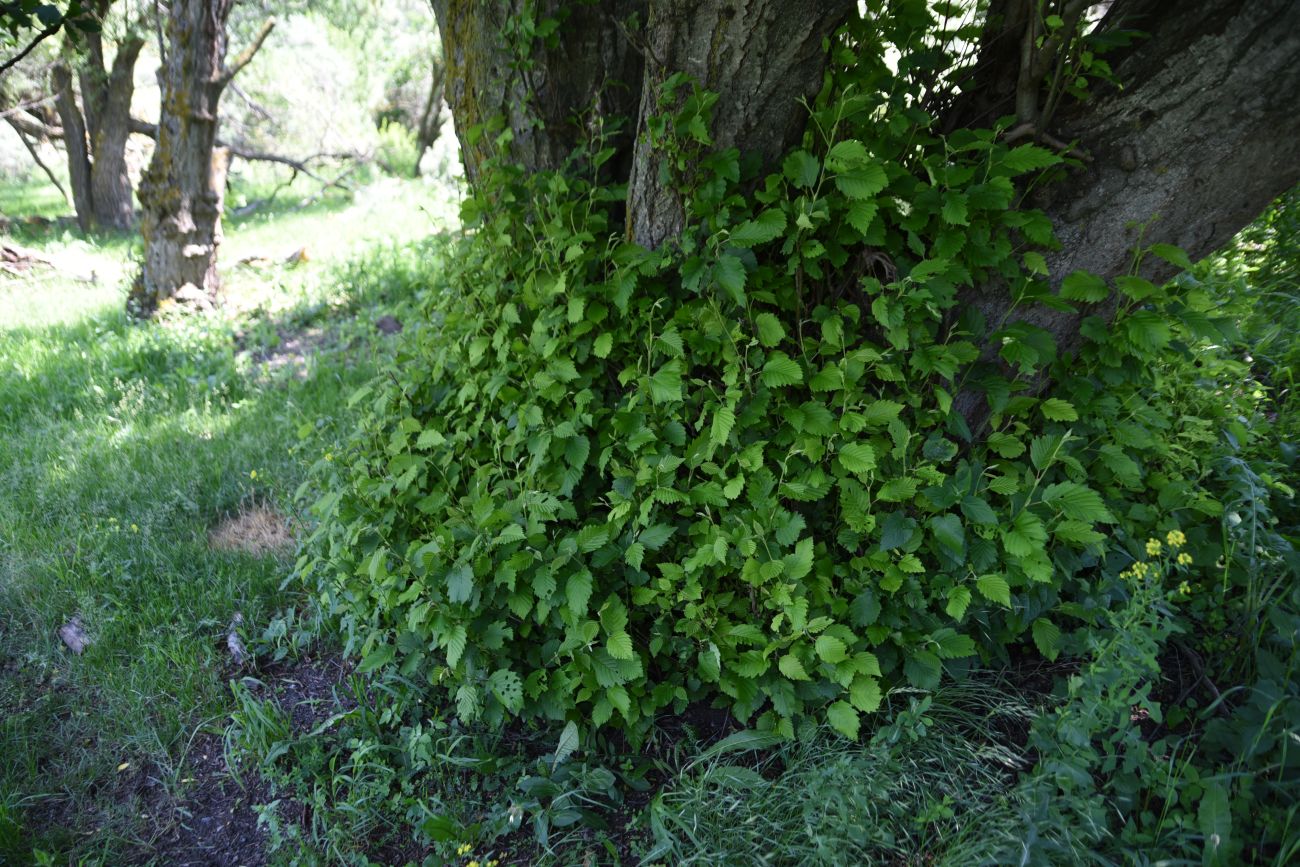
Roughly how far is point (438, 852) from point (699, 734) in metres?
0.90

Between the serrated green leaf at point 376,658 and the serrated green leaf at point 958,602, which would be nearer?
the serrated green leaf at point 958,602

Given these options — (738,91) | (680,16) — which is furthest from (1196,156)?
(680,16)

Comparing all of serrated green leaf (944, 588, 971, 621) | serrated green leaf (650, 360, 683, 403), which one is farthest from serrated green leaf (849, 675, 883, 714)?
serrated green leaf (650, 360, 683, 403)

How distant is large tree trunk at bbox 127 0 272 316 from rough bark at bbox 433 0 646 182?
496cm

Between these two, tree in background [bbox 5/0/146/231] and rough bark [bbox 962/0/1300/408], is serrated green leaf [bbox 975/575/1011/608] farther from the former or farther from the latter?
tree in background [bbox 5/0/146/231]

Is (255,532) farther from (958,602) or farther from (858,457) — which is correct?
(958,602)

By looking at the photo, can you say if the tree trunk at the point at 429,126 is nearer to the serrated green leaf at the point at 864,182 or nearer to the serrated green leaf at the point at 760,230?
the serrated green leaf at the point at 760,230

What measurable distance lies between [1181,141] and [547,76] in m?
2.10

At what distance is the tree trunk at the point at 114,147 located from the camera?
11.2 metres

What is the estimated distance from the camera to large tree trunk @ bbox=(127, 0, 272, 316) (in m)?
6.80

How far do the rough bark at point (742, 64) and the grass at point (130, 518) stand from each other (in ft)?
5.42

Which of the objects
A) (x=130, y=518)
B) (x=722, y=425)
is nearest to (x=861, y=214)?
(x=722, y=425)

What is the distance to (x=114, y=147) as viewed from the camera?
12.1m

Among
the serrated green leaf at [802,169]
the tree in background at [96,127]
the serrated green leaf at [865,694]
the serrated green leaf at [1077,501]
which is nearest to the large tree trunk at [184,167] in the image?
the tree in background at [96,127]
